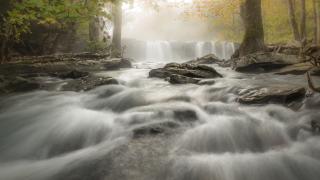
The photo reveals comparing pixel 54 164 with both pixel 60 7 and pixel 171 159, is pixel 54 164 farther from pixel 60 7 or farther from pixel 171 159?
pixel 60 7

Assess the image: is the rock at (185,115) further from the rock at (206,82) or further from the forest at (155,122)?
the rock at (206,82)

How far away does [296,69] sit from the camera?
9484 millimetres

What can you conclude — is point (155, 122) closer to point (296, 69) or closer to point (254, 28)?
point (296, 69)

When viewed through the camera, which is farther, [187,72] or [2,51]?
[2,51]

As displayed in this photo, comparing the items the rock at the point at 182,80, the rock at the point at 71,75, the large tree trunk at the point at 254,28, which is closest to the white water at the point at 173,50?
the large tree trunk at the point at 254,28

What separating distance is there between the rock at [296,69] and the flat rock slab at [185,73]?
1.87 m

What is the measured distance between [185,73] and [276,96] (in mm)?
3660

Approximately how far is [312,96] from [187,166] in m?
3.05

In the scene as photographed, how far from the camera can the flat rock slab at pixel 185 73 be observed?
848 cm

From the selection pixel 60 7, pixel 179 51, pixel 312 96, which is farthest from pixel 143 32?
pixel 312 96

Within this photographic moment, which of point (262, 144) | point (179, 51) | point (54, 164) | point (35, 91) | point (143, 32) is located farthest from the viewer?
point (143, 32)

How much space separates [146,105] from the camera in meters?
6.21

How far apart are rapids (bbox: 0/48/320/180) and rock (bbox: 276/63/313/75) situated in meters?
3.27

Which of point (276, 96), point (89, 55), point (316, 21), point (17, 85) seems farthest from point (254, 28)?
point (316, 21)
